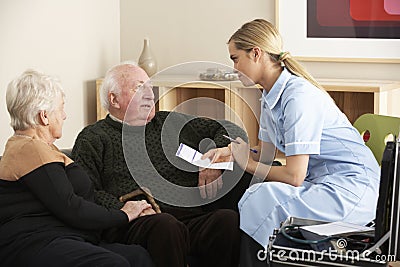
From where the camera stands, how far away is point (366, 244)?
204cm

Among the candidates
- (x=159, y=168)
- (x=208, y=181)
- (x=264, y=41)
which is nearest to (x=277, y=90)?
(x=264, y=41)

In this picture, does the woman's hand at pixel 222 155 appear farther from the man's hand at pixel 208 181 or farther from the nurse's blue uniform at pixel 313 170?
the nurse's blue uniform at pixel 313 170

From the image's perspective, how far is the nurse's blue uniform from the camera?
261 centimetres

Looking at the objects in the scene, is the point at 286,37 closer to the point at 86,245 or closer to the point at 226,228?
the point at 226,228

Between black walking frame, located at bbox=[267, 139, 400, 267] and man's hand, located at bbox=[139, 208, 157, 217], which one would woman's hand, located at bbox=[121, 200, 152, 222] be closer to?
man's hand, located at bbox=[139, 208, 157, 217]

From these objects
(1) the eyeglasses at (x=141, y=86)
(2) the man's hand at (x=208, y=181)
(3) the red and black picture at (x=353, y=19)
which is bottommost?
(2) the man's hand at (x=208, y=181)

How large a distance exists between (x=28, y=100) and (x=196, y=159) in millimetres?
690

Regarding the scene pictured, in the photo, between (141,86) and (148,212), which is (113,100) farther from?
(148,212)

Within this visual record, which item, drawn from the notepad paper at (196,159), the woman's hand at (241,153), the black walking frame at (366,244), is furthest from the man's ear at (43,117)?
the black walking frame at (366,244)

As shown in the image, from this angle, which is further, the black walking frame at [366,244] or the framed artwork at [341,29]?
the framed artwork at [341,29]

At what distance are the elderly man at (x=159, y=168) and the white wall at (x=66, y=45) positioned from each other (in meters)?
1.08

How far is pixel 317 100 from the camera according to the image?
107 inches

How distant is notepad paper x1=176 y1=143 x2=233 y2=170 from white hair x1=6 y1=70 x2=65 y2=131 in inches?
22.5

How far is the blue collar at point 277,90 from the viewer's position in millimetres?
2785
